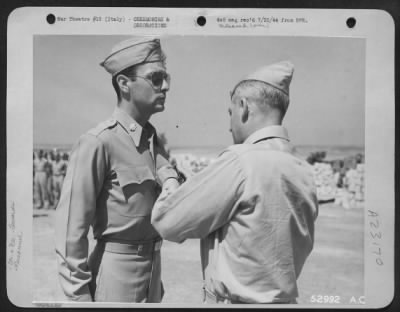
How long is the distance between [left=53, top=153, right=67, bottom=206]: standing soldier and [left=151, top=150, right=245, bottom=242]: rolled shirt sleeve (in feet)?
1.55

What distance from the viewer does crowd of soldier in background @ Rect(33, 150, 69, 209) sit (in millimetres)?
2055

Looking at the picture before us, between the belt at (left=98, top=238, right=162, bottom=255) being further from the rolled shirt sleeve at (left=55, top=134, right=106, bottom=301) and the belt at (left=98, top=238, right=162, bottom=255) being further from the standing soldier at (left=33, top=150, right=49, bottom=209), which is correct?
the standing soldier at (left=33, top=150, right=49, bottom=209)

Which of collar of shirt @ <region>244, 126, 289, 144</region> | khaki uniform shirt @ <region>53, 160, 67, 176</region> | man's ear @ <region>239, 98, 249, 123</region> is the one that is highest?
man's ear @ <region>239, 98, 249, 123</region>

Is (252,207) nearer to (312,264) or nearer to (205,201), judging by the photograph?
(205,201)

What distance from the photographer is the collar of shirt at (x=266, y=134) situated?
196 cm

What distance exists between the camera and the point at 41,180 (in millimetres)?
2076

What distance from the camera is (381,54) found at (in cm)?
208

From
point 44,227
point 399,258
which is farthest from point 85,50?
point 399,258

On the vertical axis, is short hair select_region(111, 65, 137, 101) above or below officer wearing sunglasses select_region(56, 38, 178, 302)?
above

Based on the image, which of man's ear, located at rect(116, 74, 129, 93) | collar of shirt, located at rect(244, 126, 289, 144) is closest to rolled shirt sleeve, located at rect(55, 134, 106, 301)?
man's ear, located at rect(116, 74, 129, 93)

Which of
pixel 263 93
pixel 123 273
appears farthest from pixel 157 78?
pixel 123 273

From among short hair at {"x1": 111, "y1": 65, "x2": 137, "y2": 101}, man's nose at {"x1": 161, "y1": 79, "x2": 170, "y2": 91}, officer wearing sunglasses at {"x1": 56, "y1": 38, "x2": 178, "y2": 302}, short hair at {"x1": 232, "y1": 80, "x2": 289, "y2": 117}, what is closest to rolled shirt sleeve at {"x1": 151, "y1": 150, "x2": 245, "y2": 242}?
officer wearing sunglasses at {"x1": 56, "y1": 38, "x2": 178, "y2": 302}

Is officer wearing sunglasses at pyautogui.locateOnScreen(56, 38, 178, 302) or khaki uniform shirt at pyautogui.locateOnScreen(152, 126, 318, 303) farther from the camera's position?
officer wearing sunglasses at pyautogui.locateOnScreen(56, 38, 178, 302)

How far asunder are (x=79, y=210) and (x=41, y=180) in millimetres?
239
